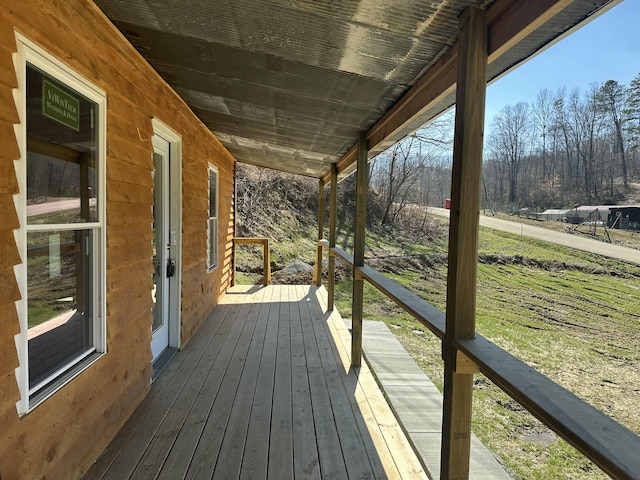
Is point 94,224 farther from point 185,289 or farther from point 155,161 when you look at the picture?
point 185,289

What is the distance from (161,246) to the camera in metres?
3.44

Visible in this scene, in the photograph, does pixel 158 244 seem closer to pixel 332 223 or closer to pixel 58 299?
pixel 58 299

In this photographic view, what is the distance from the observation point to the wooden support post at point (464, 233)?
4.50 feet

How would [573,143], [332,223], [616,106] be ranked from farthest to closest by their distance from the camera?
[332,223] → [573,143] → [616,106]

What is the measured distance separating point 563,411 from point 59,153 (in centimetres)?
208

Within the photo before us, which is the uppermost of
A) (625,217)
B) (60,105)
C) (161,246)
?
(60,105)

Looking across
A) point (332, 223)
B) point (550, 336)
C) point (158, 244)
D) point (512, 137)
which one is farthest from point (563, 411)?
point (550, 336)

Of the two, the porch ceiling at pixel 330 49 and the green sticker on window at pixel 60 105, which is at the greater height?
the porch ceiling at pixel 330 49

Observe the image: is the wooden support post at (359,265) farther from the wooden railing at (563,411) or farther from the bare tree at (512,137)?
the wooden railing at (563,411)

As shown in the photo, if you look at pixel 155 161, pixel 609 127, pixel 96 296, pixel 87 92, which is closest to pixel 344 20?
pixel 87 92

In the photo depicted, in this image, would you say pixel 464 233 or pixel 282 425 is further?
pixel 282 425

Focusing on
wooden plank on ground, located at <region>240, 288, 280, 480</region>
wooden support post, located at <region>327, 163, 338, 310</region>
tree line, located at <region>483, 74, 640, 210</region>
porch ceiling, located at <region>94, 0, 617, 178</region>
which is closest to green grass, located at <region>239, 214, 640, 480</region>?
tree line, located at <region>483, 74, 640, 210</region>

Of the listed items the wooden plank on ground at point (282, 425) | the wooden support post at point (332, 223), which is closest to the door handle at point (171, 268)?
the wooden plank on ground at point (282, 425)

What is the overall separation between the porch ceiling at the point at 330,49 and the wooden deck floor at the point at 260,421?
1964 mm
